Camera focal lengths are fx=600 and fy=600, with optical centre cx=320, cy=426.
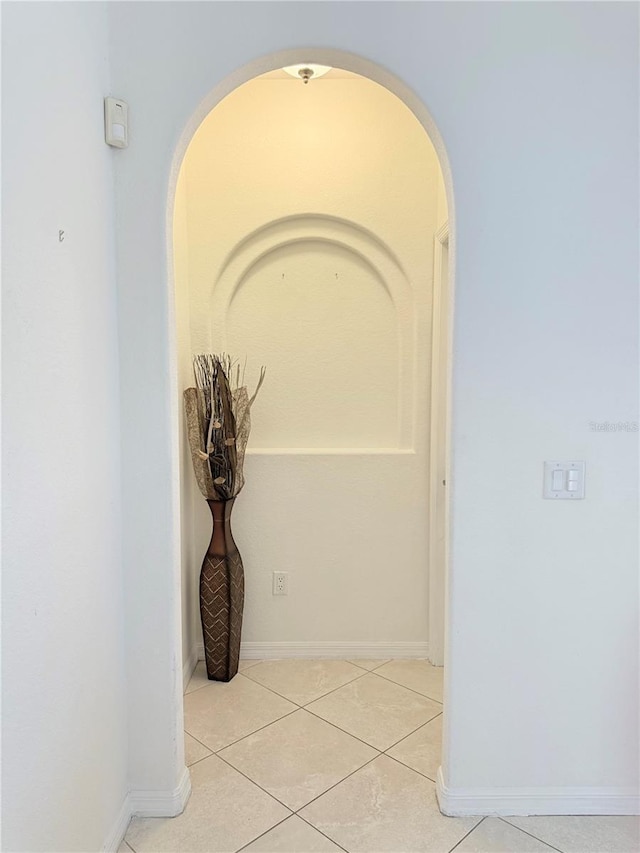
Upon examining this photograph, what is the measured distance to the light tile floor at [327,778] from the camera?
1757mm

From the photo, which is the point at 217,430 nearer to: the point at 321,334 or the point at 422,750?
the point at 321,334

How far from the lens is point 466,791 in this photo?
1.87 m

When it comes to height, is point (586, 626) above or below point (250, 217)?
below

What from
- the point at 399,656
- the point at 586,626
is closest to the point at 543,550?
the point at 586,626

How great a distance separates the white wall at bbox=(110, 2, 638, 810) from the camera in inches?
66.7

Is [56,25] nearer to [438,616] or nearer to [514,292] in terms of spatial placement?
[514,292]

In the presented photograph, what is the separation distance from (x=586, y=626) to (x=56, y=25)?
213 cm

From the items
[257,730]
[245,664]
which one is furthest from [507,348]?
[245,664]

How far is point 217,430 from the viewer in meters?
2.62

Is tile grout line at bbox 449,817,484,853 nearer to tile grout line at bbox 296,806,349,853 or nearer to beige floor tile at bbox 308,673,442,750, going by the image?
tile grout line at bbox 296,806,349,853

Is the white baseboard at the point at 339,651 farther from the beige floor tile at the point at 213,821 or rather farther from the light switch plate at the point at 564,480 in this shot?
the light switch plate at the point at 564,480

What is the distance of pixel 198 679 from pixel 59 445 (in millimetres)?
1766

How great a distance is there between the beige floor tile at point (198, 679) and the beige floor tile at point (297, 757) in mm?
462

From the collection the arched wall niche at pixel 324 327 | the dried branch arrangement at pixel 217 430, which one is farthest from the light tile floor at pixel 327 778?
the arched wall niche at pixel 324 327
